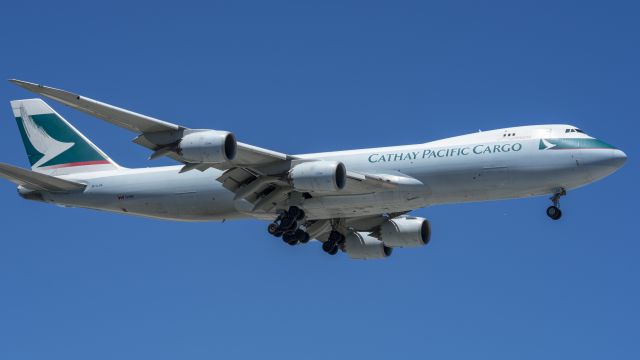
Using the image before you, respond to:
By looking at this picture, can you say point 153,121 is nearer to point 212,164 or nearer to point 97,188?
point 212,164

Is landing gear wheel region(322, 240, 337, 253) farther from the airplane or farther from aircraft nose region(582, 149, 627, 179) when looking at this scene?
aircraft nose region(582, 149, 627, 179)

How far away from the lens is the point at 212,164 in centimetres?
4303

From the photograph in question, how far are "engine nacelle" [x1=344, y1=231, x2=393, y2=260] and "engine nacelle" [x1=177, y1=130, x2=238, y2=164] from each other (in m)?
12.1

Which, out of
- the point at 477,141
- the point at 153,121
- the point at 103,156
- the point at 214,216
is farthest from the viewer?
the point at 103,156

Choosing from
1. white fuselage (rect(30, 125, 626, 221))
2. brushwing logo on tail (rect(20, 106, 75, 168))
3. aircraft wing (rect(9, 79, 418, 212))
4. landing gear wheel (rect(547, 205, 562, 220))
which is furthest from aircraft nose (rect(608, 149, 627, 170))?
brushwing logo on tail (rect(20, 106, 75, 168))

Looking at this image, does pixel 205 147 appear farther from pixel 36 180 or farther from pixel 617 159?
pixel 617 159

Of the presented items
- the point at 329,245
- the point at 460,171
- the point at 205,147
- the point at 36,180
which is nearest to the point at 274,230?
A: the point at 329,245

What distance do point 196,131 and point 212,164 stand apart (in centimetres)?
168

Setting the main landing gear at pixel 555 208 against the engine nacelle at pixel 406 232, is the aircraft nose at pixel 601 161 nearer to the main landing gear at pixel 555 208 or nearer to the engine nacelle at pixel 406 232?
the main landing gear at pixel 555 208

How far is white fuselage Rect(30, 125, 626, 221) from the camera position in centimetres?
4381

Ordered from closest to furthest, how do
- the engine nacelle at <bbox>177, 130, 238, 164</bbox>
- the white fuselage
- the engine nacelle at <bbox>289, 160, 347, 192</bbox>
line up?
the engine nacelle at <bbox>177, 130, 238, 164</bbox> → the engine nacelle at <bbox>289, 160, 347, 192</bbox> → the white fuselage

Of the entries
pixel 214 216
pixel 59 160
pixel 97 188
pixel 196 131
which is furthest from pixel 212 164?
pixel 59 160

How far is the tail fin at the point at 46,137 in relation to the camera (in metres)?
52.5

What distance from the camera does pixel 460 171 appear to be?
44.3 m
